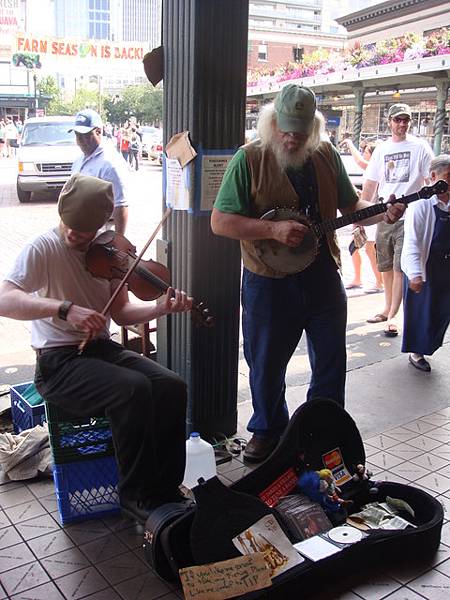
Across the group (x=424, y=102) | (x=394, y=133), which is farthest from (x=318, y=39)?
(x=394, y=133)

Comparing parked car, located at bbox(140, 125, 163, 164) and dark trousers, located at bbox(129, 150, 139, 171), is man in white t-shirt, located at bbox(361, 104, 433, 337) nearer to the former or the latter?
dark trousers, located at bbox(129, 150, 139, 171)

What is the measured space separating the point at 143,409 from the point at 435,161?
2545mm

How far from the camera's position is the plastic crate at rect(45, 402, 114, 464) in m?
2.43

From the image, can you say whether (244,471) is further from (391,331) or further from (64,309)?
(391,331)

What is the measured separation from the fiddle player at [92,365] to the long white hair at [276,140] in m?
0.78

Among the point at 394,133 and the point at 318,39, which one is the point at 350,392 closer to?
the point at 394,133

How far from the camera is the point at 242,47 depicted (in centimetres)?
299

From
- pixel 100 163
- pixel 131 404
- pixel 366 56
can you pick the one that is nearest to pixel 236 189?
pixel 131 404

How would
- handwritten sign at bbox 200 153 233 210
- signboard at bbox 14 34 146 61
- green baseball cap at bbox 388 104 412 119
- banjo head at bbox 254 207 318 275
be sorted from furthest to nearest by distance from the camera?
signboard at bbox 14 34 146 61
green baseball cap at bbox 388 104 412 119
handwritten sign at bbox 200 153 233 210
banjo head at bbox 254 207 318 275

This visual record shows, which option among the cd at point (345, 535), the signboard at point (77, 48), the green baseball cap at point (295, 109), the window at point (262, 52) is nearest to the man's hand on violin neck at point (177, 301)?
the green baseball cap at point (295, 109)

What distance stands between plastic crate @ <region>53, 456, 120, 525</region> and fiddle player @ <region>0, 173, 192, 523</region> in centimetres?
15

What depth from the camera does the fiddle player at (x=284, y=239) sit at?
2.73 metres

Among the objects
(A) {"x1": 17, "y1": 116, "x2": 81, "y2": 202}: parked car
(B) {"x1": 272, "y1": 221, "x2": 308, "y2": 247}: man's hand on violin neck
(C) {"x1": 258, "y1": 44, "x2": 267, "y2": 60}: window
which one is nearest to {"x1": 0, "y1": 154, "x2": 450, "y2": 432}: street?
(B) {"x1": 272, "y1": 221, "x2": 308, "y2": 247}: man's hand on violin neck

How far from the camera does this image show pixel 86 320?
2207mm
